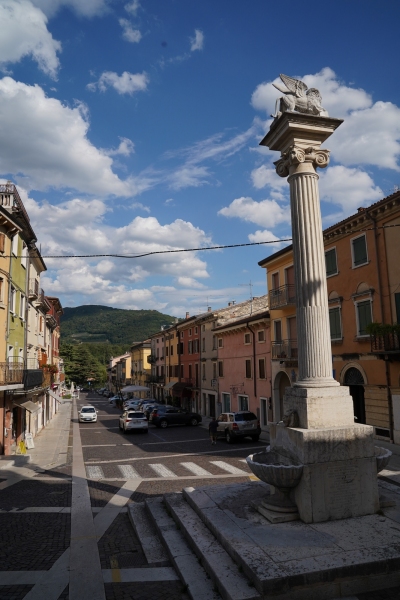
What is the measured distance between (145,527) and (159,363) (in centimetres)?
5002

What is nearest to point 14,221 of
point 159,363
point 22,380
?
point 22,380

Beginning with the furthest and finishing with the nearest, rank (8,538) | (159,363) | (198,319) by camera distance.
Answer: (159,363) < (198,319) < (8,538)

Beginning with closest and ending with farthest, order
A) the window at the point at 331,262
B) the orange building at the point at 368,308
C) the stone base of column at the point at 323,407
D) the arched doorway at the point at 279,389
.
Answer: the stone base of column at the point at 323,407
the orange building at the point at 368,308
the window at the point at 331,262
the arched doorway at the point at 279,389

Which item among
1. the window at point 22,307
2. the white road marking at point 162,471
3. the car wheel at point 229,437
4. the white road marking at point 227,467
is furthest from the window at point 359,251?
the window at point 22,307

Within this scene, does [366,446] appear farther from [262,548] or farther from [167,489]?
[167,489]

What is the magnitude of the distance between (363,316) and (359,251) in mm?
3060

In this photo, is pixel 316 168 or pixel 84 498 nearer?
pixel 316 168

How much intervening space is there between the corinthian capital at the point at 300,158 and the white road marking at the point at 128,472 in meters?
10.4

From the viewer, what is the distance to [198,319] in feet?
132

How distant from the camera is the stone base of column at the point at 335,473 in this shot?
6.27 m

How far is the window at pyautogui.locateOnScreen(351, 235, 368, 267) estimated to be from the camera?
63.7ft

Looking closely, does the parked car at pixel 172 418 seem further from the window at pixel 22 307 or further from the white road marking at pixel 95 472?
the white road marking at pixel 95 472

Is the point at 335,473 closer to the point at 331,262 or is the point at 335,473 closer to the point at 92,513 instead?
the point at 92,513


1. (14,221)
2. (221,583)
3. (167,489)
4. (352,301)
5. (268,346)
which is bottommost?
(167,489)
